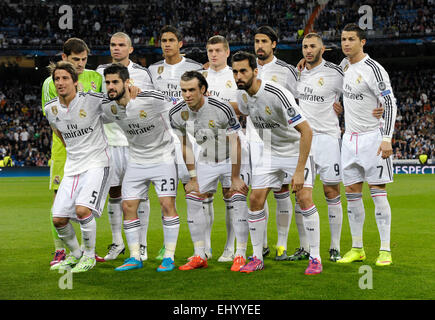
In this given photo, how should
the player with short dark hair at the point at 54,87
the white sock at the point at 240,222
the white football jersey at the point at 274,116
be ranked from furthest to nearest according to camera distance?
the player with short dark hair at the point at 54,87, the white sock at the point at 240,222, the white football jersey at the point at 274,116

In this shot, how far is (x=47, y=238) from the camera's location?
882cm

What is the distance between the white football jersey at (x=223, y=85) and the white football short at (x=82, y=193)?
1795 millimetres

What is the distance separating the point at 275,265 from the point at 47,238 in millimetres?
4065

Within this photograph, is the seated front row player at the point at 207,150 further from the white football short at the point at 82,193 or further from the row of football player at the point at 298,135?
the white football short at the point at 82,193

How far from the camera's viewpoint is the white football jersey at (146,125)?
239 inches

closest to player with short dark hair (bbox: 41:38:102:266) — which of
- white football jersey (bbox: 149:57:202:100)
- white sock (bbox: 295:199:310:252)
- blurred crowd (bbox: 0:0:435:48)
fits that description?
white football jersey (bbox: 149:57:202:100)

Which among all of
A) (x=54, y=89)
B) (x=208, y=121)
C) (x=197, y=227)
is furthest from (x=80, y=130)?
(x=197, y=227)

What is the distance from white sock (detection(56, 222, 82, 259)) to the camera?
6035 millimetres

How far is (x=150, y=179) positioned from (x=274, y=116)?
1.50 metres

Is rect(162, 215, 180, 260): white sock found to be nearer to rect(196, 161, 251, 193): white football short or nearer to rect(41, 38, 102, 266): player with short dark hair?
rect(196, 161, 251, 193): white football short

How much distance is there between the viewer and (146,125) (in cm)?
613

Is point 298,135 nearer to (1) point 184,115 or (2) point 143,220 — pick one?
(1) point 184,115

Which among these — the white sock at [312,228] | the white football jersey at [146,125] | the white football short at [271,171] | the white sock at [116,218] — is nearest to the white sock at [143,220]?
the white sock at [116,218]

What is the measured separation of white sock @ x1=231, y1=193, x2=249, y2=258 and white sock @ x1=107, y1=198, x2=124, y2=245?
4.98 ft
